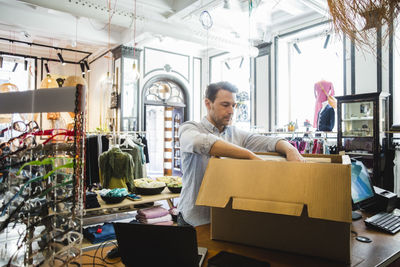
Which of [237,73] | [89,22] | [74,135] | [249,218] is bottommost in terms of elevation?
[249,218]

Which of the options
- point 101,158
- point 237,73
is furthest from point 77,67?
point 101,158

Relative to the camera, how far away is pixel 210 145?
1302 millimetres

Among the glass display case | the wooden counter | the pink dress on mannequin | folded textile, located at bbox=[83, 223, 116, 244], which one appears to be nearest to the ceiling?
the pink dress on mannequin

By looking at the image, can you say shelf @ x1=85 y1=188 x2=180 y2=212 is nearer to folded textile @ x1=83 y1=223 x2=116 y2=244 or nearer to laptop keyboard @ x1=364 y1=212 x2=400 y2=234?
folded textile @ x1=83 y1=223 x2=116 y2=244

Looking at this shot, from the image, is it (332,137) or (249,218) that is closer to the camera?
(249,218)

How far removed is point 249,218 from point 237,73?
24.1 feet

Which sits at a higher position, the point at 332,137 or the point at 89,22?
the point at 89,22

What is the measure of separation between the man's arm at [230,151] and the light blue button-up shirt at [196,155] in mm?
24

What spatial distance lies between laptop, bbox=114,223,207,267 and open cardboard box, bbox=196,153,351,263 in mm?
207

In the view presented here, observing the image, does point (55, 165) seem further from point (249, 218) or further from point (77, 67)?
point (77, 67)

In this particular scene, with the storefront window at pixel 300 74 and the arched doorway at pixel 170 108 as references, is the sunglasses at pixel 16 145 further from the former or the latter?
the arched doorway at pixel 170 108

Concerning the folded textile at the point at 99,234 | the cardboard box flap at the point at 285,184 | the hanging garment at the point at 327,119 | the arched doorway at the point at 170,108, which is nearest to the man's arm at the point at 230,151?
the cardboard box flap at the point at 285,184

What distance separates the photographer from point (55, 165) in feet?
2.45

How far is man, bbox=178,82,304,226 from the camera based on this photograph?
1.31 meters
